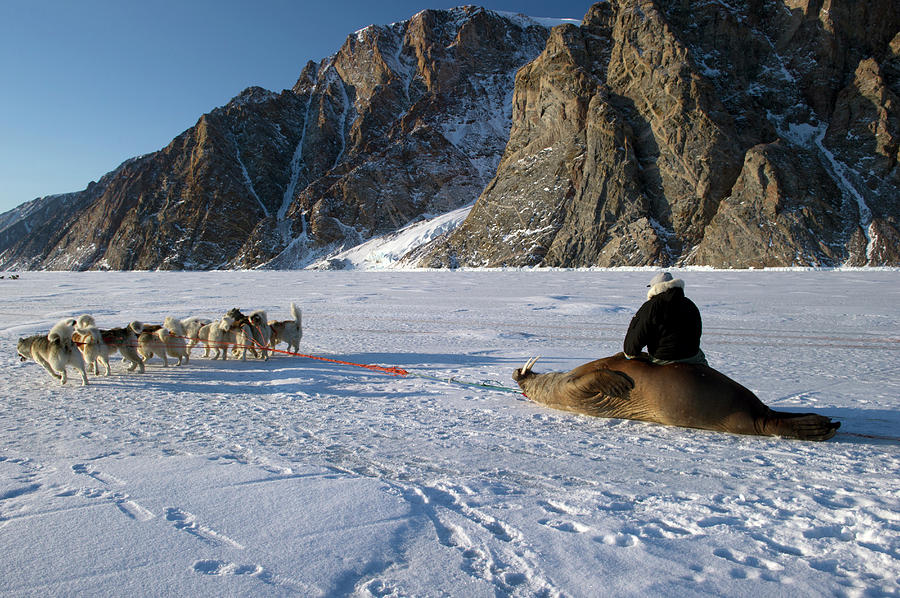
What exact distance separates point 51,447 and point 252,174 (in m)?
130

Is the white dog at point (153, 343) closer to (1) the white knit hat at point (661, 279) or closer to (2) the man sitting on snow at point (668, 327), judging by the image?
(2) the man sitting on snow at point (668, 327)

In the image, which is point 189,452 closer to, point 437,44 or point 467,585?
point 467,585

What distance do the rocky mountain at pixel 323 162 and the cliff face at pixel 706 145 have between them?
35905mm

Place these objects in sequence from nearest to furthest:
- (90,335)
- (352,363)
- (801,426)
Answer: (801,426)
(90,335)
(352,363)

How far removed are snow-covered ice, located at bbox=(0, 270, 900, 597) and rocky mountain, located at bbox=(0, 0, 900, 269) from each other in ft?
165

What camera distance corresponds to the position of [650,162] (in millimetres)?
58062

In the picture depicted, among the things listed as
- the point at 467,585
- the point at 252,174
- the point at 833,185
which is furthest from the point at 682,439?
the point at 252,174

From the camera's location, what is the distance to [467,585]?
237cm

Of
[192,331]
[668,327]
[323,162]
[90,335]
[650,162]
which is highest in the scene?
[323,162]

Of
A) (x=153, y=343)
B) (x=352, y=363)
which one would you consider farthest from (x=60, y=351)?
(x=352, y=363)

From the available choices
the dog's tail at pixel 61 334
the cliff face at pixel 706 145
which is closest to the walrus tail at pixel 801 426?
the dog's tail at pixel 61 334

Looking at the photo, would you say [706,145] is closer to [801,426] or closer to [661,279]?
[661,279]

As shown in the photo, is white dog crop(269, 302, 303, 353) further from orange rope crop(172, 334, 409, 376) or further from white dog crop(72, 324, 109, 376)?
white dog crop(72, 324, 109, 376)

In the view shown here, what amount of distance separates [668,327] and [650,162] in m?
59.6
